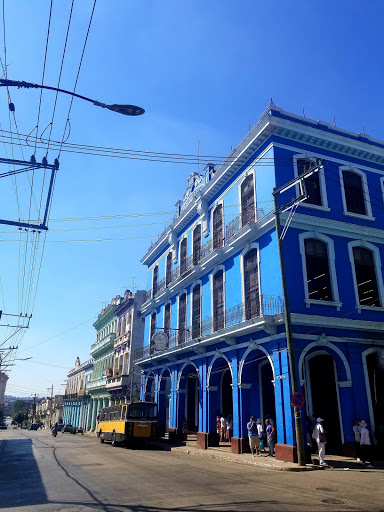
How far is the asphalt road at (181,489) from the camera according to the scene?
7594mm

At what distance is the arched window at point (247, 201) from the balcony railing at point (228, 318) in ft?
13.3

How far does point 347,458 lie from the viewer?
14.9 m

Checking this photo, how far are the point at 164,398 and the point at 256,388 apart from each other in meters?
11.9

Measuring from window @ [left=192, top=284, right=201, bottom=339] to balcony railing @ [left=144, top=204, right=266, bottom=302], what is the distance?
1.30 meters

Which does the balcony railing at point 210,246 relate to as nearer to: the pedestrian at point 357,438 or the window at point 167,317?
the window at point 167,317

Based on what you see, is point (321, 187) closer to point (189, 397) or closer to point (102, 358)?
point (189, 397)

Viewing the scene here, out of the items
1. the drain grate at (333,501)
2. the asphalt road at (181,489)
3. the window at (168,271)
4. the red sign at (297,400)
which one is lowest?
the asphalt road at (181,489)

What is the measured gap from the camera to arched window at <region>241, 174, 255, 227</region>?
19.6 meters

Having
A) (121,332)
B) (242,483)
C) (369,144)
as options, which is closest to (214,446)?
(242,483)

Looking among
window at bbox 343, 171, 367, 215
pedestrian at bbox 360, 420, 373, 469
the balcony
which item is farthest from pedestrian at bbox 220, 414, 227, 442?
the balcony

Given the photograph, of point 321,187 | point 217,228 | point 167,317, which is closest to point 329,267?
point 321,187

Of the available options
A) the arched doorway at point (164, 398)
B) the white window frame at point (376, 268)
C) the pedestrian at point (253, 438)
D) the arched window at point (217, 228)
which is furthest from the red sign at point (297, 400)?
the arched doorway at point (164, 398)

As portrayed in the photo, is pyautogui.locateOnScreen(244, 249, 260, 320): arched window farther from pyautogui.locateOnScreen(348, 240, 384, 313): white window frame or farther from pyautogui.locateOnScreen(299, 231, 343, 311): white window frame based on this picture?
pyautogui.locateOnScreen(348, 240, 384, 313): white window frame

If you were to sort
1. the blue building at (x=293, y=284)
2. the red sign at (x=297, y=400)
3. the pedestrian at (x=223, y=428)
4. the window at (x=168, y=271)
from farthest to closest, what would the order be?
the window at (x=168, y=271), the pedestrian at (x=223, y=428), the blue building at (x=293, y=284), the red sign at (x=297, y=400)
